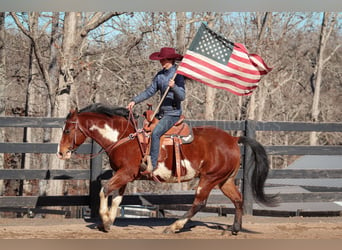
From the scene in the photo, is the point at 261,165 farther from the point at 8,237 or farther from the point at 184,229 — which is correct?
the point at 8,237

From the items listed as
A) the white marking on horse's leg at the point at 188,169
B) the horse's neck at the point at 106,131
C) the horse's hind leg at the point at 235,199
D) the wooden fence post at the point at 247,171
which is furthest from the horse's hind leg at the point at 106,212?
the wooden fence post at the point at 247,171

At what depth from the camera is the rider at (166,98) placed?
882 centimetres

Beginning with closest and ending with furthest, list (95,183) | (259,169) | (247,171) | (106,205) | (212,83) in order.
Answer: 1. (106,205)
2. (212,83)
3. (259,169)
4. (95,183)
5. (247,171)

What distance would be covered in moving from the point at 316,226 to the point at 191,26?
1308 cm

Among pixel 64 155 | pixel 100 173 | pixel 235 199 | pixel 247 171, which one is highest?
pixel 64 155

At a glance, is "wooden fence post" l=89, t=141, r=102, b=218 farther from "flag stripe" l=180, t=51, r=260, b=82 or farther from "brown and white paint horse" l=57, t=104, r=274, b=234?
"flag stripe" l=180, t=51, r=260, b=82

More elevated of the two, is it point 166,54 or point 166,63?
point 166,54

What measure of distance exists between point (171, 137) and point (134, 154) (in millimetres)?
613

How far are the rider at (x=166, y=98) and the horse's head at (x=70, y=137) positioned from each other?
0.81 meters

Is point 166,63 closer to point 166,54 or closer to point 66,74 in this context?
point 166,54

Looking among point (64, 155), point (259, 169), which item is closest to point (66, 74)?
point (64, 155)

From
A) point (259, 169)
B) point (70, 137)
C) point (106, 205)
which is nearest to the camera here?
point (106, 205)

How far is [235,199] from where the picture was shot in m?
9.32

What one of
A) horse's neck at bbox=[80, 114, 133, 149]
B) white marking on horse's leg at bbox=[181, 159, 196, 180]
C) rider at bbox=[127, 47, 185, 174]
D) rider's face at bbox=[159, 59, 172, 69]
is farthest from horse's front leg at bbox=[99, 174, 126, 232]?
rider's face at bbox=[159, 59, 172, 69]
